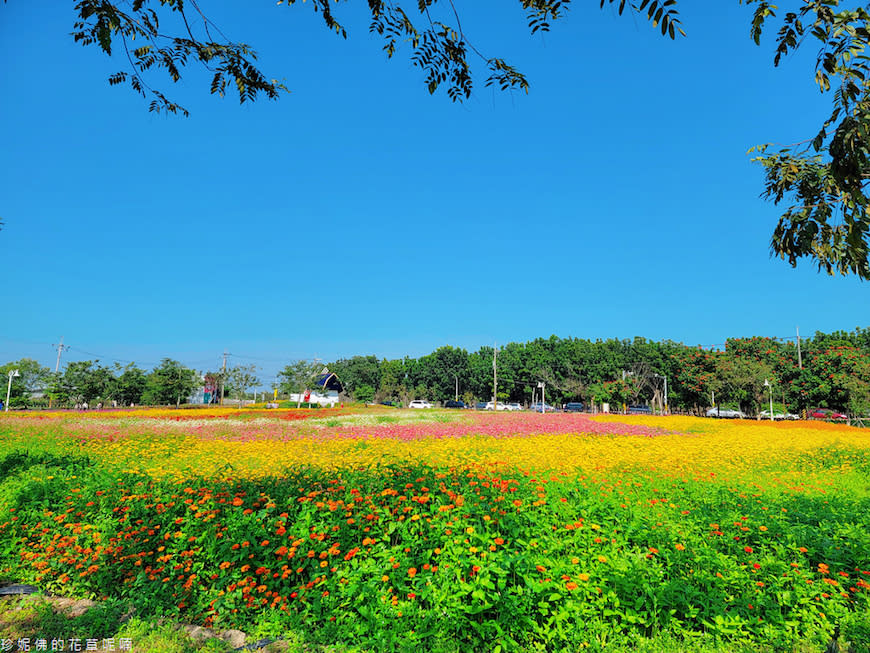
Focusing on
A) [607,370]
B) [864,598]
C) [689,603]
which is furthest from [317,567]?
[607,370]

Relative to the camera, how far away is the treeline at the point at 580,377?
33.5m

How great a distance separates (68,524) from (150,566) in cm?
159

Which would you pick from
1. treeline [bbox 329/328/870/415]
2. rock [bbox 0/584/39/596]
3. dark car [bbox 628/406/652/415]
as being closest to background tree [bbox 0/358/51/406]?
treeline [bbox 329/328/870/415]

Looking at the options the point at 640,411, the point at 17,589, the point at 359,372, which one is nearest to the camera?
the point at 17,589

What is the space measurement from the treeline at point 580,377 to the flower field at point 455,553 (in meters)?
32.3

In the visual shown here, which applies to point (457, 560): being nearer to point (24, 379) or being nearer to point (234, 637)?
point (234, 637)

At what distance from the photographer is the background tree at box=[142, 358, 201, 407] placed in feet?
132

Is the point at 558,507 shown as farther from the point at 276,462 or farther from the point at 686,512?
the point at 276,462

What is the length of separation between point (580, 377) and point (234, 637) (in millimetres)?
65861

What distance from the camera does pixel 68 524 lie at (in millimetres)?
5027

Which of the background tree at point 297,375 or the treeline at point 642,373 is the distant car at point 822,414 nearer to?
the treeline at point 642,373

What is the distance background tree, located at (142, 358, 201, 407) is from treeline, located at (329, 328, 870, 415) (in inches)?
1212

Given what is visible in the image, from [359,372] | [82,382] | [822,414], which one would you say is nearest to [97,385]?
[82,382]

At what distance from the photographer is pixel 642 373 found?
2249 inches
